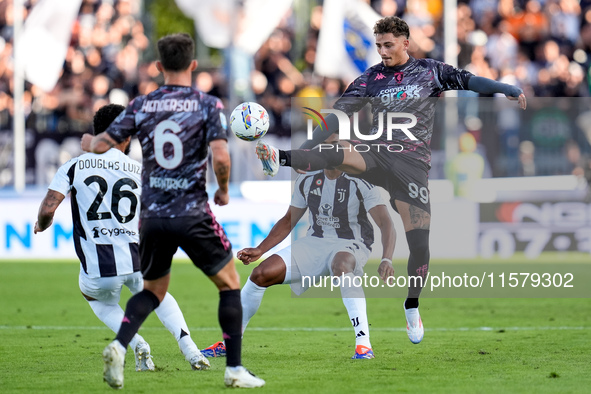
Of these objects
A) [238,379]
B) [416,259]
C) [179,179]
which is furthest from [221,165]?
[416,259]

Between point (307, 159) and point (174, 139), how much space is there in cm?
194

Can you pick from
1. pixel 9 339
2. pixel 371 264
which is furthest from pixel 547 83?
pixel 9 339

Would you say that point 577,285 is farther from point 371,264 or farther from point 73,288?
point 73,288

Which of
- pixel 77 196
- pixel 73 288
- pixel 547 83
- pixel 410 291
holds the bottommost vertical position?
pixel 73 288

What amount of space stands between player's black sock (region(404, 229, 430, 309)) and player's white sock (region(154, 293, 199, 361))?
2.04 metres

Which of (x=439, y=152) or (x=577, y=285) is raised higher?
(x=439, y=152)

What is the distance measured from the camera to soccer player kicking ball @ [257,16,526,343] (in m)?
8.00

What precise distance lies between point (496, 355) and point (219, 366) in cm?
224

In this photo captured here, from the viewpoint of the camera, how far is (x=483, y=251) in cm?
1645

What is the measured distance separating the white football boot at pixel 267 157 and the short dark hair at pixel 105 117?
1092mm

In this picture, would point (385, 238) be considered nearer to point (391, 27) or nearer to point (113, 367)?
point (391, 27)

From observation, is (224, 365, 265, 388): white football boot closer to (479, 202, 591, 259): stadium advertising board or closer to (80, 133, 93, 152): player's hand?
(80, 133, 93, 152): player's hand

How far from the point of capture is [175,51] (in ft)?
19.2

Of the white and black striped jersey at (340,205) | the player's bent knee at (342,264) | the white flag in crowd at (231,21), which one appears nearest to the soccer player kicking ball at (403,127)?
the white and black striped jersey at (340,205)
